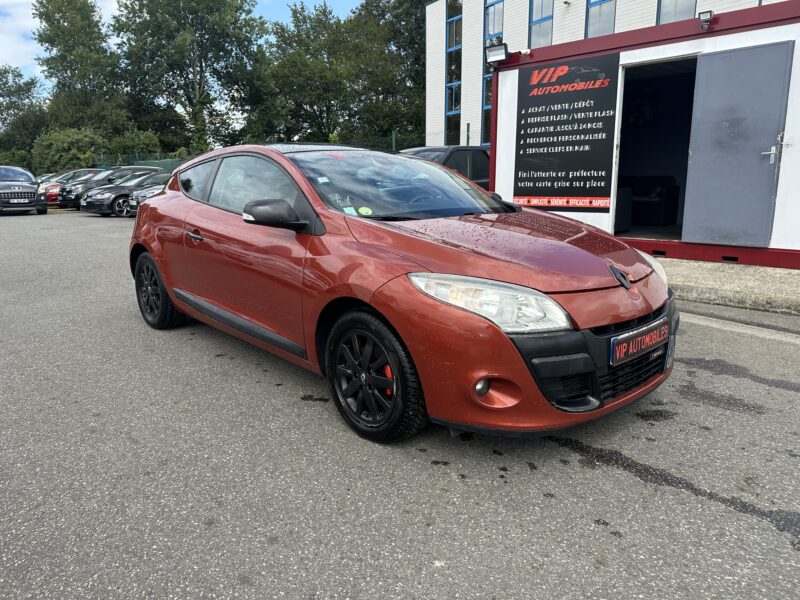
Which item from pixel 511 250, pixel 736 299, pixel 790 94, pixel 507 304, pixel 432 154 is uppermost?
pixel 790 94

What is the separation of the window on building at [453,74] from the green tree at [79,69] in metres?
22.9

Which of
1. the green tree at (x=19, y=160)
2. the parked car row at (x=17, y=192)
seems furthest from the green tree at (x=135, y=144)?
the parked car row at (x=17, y=192)

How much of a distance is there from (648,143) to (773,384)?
29.1 ft

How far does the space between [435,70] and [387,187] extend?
93.9 feet

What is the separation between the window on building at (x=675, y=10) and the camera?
18656 mm

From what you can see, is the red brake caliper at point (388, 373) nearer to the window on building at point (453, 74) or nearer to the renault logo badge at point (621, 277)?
the renault logo badge at point (621, 277)

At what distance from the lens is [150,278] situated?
5.01 meters

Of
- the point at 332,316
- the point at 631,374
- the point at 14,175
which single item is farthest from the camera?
the point at 14,175

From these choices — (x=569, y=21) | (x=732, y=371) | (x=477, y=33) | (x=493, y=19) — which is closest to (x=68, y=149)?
(x=477, y=33)

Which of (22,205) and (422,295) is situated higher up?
(422,295)

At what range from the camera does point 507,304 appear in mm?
2482

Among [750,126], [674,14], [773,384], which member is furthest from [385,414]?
[674,14]

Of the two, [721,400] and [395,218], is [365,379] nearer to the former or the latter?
[395,218]

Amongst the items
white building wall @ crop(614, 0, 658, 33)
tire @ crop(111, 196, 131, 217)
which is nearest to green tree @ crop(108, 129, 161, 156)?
tire @ crop(111, 196, 131, 217)
